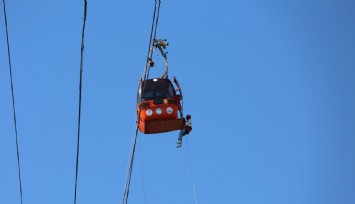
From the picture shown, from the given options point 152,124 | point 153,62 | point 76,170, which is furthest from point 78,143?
point 152,124

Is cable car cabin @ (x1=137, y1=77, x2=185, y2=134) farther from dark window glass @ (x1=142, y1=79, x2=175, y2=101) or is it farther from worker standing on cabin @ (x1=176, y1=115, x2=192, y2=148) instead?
worker standing on cabin @ (x1=176, y1=115, x2=192, y2=148)

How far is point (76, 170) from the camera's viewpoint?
13.8 m

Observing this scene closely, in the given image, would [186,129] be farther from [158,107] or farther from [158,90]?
[158,90]

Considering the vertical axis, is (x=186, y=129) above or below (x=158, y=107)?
below

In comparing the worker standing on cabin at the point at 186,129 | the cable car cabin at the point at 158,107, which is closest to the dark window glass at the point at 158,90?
the cable car cabin at the point at 158,107

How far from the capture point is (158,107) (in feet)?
62.4

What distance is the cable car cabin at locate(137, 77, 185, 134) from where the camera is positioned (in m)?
18.9

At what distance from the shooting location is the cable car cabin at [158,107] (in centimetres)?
1889

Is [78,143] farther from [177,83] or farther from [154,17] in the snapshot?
[177,83]

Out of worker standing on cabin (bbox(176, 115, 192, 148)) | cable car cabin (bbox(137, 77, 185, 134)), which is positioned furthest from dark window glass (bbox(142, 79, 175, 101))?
worker standing on cabin (bbox(176, 115, 192, 148))

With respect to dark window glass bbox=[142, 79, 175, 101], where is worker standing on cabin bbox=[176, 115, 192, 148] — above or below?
below

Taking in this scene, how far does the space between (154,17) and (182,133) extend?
19.9 ft

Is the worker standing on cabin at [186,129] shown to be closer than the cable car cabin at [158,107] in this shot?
No

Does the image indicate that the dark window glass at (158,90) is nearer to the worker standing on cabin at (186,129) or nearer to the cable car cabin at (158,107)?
the cable car cabin at (158,107)
